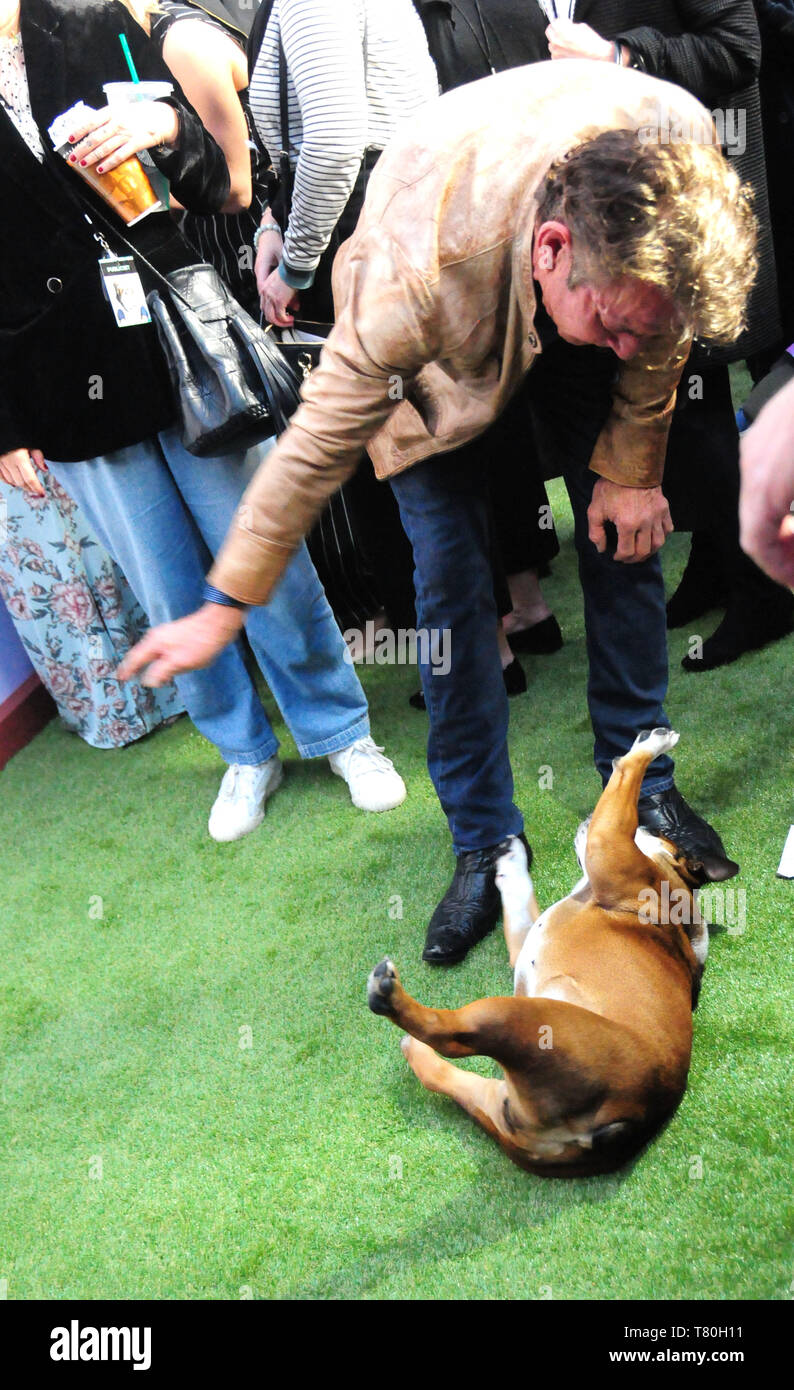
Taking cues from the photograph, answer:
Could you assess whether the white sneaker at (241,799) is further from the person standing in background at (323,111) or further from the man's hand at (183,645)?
the man's hand at (183,645)

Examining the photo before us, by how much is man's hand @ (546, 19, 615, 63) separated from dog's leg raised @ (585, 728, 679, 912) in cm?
139

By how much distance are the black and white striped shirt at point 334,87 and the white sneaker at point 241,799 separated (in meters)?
1.24

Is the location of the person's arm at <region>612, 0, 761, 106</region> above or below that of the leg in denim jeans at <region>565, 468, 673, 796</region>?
above

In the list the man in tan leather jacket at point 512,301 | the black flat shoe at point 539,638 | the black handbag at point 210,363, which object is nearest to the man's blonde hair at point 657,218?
the man in tan leather jacket at point 512,301

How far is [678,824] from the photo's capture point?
2.26m

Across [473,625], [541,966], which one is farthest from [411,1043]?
[473,625]

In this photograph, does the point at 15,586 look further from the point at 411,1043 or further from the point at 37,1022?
the point at 411,1043

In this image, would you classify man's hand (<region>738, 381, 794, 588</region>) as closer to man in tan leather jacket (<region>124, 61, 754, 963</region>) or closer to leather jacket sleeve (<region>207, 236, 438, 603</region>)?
man in tan leather jacket (<region>124, 61, 754, 963</region>)

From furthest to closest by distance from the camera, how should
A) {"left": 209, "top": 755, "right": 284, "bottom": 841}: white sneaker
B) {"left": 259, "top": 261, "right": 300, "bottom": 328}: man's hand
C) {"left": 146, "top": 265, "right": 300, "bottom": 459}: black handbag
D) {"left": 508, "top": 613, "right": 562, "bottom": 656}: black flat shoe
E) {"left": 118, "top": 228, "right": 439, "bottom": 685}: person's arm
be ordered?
1. {"left": 508, "top": 613, "right": 562, "bottom": 656}: black flat shoe
2. {"left": 209, "top": 755, "right": 284, "bottom": 841}: white sneaker
3. {"left": 259, "top": 261, "right": 300, "bottom": 328}: man's hand
4. {"left": 146, "top": 265, "right": 300, "bottom": 459}: black handbag
5. {"left": 118, "top": 228, "right": 439, "bottom": 685}: person's arm

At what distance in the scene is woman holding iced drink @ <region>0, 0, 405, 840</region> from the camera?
7.23 feet

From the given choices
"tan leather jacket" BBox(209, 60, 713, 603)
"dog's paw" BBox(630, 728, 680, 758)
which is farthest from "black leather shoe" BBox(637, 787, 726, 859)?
"tan leather jacket" BBox(209, 60, 713, 603)

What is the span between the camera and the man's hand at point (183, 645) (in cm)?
157

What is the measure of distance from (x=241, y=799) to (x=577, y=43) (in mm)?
1803
